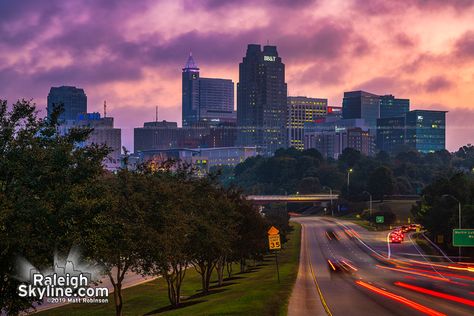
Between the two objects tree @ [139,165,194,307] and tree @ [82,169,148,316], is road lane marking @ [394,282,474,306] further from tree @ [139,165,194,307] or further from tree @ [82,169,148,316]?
tree @ [82,169,148,316]

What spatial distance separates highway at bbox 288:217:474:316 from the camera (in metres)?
41.6

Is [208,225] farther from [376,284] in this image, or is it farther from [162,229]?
[376,284]

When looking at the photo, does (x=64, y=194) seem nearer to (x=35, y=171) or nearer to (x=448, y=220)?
→ (x=35, y=171)

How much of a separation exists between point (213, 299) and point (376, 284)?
1728 cm

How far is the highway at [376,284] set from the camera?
41606mm

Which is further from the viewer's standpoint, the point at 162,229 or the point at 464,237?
the point at 464,237

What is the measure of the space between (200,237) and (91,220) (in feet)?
97.9

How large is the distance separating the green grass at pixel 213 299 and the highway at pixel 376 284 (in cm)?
127

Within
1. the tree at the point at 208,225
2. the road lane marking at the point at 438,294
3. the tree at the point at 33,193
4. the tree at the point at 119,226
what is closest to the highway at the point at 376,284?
the road lane marking at the point at 438,294

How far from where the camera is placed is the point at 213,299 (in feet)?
168

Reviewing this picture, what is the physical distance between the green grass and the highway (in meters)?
1.27

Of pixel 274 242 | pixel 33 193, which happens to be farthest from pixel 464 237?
pixel 33 193

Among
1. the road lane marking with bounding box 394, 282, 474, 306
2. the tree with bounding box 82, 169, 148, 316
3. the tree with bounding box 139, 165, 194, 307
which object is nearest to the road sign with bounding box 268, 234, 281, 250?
the tree with bounding box 139, 165, 194, 307

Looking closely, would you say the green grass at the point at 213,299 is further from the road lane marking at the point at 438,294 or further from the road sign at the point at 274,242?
the road lane marking at the point at 438,294
